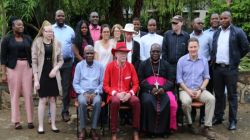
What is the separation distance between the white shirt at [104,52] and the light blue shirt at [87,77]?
326mm

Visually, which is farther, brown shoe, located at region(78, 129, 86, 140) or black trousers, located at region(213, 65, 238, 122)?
black trousers, located at region(213, 65, 238, 122)

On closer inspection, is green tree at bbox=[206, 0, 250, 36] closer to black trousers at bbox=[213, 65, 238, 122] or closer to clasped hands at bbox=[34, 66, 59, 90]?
black trousers at bbox=[213, 65, 238, 122]

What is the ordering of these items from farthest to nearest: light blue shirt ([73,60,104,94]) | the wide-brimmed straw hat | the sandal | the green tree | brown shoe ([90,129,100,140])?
the green tree → the sandal → light blue shirt ([73,60,104,94]) → the wide-brimmed straw hat → brown shoe ([90,129,100,140])

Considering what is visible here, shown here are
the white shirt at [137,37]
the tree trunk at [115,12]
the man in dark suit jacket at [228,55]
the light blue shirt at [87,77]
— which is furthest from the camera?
the tree trunk at [115,12]

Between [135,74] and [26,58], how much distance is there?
189 centimetres

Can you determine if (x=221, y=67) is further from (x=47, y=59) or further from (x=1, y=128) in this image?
(x=1, y=128)

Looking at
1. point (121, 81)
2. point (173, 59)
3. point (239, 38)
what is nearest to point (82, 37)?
point (121, 81)

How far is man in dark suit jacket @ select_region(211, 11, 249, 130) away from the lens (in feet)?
25.6

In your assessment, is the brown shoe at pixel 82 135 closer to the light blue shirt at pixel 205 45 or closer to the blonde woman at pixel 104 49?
the blonde woman at pixel 104 49

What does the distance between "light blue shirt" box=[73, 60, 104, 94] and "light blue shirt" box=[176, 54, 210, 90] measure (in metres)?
1.39

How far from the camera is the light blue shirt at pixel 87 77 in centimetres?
754

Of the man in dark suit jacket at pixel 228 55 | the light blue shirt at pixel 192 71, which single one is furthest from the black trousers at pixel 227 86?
the light blue shirt at pixel 192 71

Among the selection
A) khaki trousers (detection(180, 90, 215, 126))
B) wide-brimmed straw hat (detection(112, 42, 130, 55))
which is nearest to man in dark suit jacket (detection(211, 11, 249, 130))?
khaki trousers (detection(180, 90, 215, 126))

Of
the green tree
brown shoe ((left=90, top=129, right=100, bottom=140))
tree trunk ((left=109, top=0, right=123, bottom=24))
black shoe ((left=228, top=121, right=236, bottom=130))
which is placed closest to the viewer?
brown shoe ((left=90, top=129, right=100, bottom=140))
